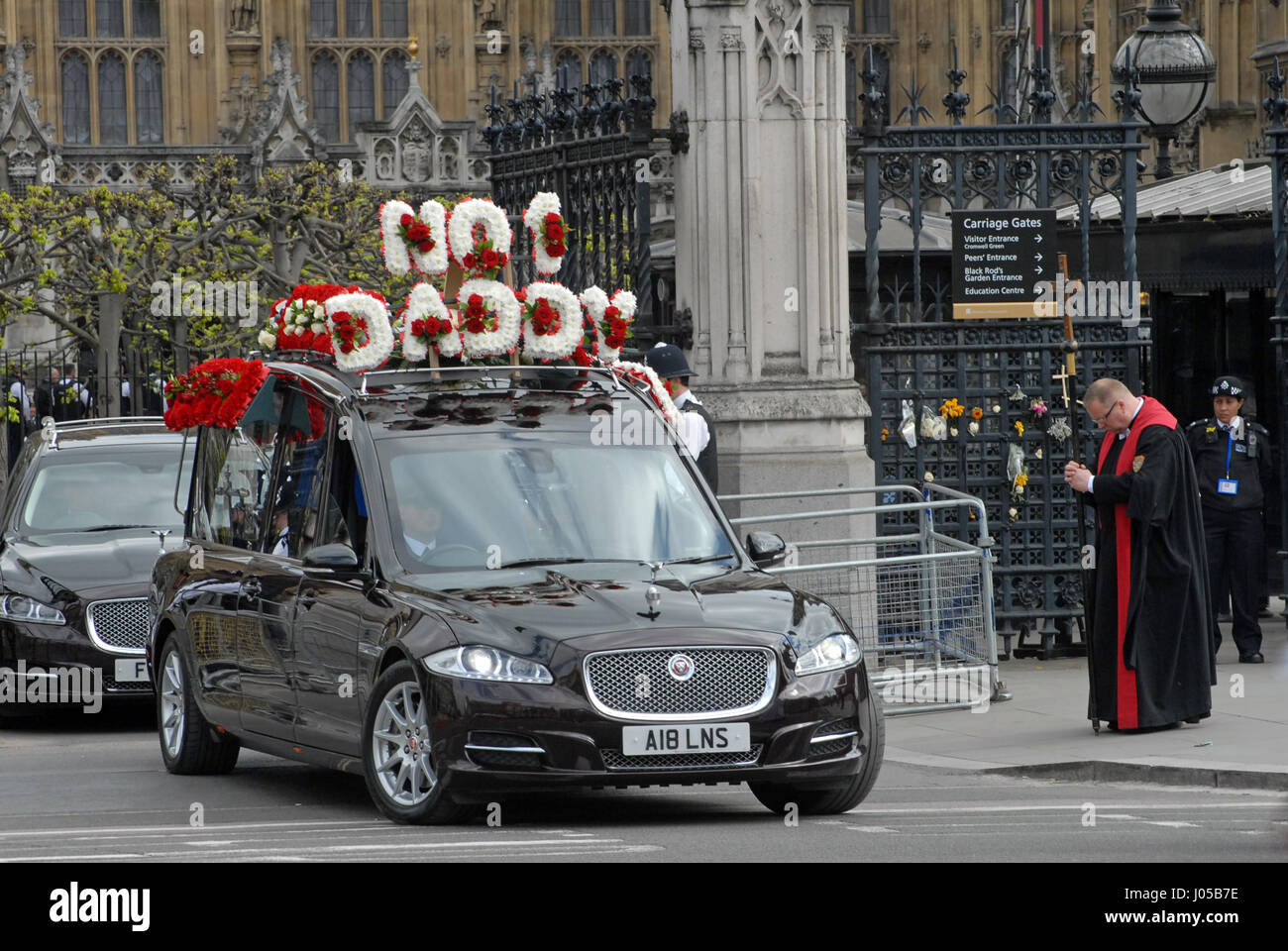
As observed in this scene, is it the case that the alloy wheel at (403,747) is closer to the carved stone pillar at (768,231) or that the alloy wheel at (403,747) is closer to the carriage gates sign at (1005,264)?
the carved stone pillar at (768,231)

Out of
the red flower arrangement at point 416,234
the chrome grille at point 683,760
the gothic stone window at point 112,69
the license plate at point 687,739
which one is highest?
the gothic stone window at point 112,69

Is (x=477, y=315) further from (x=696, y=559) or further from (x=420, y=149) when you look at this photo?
(x=420, y=149)

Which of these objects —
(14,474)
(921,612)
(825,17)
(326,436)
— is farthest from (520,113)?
(326,436)

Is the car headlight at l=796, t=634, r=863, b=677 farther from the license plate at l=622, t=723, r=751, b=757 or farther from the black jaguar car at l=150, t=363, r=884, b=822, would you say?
the license plate at l=622, t=723, r=751, b=757

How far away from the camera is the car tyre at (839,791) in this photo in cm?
901

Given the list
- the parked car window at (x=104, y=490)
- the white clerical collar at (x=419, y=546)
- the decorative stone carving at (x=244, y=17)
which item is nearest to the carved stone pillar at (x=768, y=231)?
the parked car window at (x=104, y=490)

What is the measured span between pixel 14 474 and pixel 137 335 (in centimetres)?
1519

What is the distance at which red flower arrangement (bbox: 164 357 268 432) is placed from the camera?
10688 millimetres

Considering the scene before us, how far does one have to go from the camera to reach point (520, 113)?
56.9 ft

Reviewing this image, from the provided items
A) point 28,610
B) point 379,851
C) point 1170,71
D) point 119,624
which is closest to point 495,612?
→ point 379,851

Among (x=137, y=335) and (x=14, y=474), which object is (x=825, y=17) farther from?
(x=137, y=335)

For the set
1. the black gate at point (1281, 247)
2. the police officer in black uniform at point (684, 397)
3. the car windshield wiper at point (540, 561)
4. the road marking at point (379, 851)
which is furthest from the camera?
the black gate at point (1281, 247)

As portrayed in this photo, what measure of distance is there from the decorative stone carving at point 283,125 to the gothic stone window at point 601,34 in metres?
7.90

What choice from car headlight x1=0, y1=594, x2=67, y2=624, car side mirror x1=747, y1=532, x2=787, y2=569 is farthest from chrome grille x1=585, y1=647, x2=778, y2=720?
car headlight x1=0, y1=594, x2=67, y2=624
